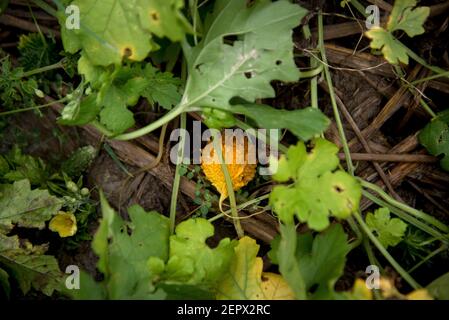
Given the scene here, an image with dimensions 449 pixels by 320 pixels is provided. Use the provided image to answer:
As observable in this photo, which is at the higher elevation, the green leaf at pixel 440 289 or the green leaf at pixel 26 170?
the green leaf at pixel 26 170

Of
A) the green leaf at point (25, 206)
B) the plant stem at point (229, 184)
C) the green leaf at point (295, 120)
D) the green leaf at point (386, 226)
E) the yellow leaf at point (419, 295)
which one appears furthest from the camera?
the green leaf at point (25, 206)

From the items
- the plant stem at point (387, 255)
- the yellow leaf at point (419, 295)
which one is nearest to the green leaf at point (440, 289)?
the plant stem at point (387, 255)

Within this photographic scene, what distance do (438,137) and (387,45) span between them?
0.40 m

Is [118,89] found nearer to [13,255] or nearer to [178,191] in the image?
[178,191]

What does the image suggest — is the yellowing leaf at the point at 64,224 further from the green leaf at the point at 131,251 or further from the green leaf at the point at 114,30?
the green leaf at the point at 114,30

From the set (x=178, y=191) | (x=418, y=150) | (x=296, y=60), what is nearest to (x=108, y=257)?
(x=178, y=191)

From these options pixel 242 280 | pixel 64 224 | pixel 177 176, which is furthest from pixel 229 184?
pixel 64 224

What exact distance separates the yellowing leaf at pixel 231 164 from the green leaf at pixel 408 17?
0.66 meters

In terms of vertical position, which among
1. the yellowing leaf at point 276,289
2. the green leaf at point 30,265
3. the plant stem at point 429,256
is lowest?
the yellowing leaf at point 276,289

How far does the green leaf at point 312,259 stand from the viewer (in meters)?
1.37

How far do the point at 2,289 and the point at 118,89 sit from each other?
95 cm

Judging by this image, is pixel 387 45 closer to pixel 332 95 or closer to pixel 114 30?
pixel 332 95

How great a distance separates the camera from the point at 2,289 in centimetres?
187

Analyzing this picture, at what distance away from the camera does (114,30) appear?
5.17 feet
